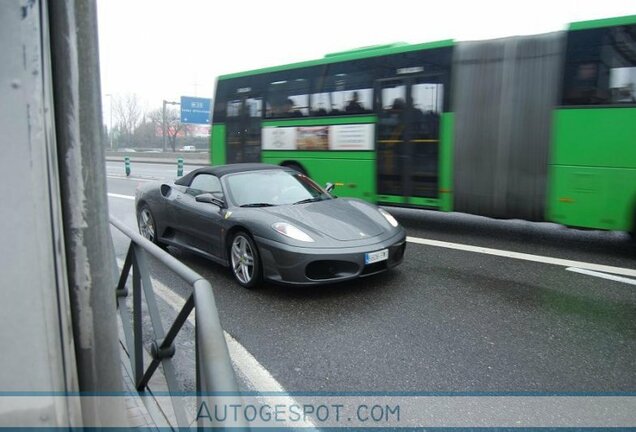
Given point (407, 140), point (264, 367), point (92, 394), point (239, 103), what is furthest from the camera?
point (239, 103)

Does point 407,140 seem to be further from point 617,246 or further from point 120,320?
point 120,320

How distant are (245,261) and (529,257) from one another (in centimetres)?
377

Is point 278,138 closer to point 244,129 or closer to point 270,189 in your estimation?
point 244,129

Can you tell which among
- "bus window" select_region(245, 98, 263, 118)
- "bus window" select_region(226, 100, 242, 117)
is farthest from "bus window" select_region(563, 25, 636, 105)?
"bus window" select_region(226, 100, 242, 117)

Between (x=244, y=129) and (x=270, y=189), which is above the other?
(x=244, y=129)

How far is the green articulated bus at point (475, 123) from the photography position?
6430mm

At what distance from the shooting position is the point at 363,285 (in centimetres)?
528

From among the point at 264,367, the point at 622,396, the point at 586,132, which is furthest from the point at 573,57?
the point at 264,367

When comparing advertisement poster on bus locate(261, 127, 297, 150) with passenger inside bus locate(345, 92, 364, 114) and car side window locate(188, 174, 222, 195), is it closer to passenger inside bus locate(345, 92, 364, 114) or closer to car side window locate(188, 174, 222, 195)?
passenger inside bus locate(345, 92, 364, 114)

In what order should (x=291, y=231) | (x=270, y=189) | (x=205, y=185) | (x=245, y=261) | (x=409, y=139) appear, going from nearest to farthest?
(x=291, y=231)
(x=245, y=261)
(x=270, y=189)
(x=205, y=185)
(x=409, y=139)

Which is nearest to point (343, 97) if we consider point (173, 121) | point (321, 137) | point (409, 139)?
point (321, 137)

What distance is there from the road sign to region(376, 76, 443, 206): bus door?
28.6 meters

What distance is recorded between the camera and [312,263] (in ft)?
15.6

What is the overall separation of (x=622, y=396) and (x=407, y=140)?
6.11 metres
